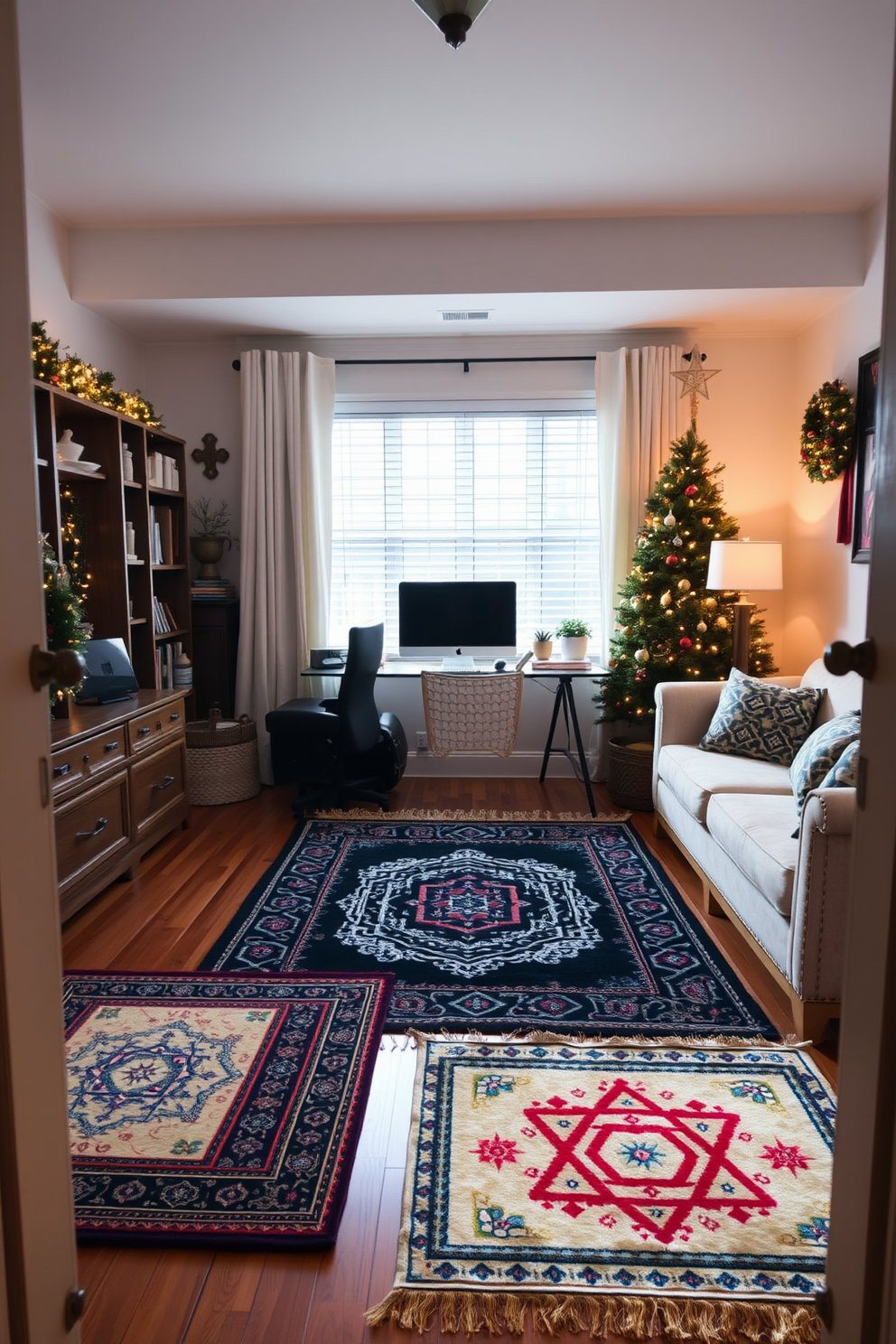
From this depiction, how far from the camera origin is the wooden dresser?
308 cm

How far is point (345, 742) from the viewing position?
438 centimetres

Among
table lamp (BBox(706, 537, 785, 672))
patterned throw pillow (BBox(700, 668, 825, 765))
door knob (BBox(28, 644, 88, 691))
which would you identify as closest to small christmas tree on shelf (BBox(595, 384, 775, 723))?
table lamp (BBox(706, 537, 785, 672))

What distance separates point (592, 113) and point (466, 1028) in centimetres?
322

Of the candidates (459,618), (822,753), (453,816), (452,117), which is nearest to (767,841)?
(822,753)

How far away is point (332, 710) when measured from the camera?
4664 mm

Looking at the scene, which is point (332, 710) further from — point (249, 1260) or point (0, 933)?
point (0, 933)

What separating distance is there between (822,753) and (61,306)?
398cm

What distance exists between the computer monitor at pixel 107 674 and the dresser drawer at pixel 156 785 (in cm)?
33

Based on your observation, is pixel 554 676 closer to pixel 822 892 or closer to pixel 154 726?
pixel 154 726

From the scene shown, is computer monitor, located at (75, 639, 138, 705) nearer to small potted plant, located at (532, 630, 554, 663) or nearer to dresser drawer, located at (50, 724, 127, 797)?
dresser drawer, located at (50, 724, 127, 797)

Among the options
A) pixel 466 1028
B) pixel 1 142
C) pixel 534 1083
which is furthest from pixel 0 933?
pixel 466 1028

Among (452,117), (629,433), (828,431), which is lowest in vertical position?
(828,431)

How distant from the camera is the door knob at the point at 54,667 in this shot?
3.54 ft

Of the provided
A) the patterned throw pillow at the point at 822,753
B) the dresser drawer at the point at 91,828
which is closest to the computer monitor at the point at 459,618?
the dresser drawer at the point at 91,828
